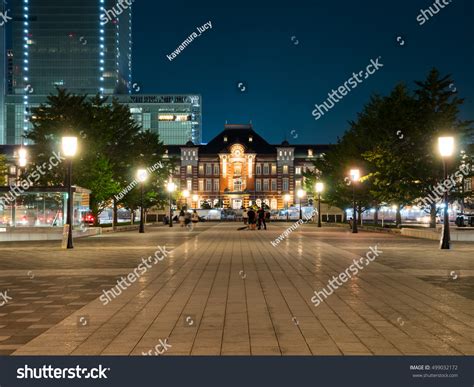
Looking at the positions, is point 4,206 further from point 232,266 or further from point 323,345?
point 323,345

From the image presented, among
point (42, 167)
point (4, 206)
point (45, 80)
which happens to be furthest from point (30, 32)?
point (4, 206)

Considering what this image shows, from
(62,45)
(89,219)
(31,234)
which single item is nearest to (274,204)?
(89,219)

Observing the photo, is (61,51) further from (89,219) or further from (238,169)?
(89,219)

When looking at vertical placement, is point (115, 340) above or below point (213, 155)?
below

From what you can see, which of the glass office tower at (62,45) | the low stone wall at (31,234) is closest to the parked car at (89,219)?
the low stone wall at (31,234)

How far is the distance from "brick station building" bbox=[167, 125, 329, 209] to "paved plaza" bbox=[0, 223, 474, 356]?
108 m

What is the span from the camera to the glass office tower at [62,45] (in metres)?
173

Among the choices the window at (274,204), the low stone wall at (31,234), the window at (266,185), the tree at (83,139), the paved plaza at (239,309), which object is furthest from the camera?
the window at (266,185)

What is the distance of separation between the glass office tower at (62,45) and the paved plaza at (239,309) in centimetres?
16455

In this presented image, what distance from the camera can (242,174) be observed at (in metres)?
126

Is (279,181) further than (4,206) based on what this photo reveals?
Yes

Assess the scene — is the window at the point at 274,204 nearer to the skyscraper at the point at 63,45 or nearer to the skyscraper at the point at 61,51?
the skyscraper at the point at 61,51

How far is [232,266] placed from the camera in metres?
17.6

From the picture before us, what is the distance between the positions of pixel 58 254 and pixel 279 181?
10685cm
